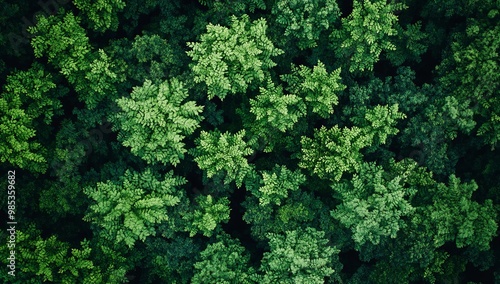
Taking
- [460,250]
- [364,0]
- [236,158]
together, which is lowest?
[460,250]

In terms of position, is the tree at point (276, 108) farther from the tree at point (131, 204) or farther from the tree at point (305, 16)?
the tree at point (131, 204)

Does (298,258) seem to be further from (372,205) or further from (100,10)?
(100,10)

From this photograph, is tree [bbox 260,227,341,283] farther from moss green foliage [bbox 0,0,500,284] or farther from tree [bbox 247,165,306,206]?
tree [bbox 247,165,306,206]

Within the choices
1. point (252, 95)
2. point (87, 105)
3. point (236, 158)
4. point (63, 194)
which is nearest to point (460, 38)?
point (252, 95)

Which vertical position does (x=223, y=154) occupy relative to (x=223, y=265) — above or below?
above

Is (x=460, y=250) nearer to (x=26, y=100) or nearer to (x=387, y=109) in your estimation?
(x=387, y=109)

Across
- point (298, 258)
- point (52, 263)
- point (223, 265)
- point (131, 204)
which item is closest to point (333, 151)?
point (298, 258)

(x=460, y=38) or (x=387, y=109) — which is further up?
(x=460, y=38)

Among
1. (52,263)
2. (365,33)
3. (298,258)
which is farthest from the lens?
(365,33)
